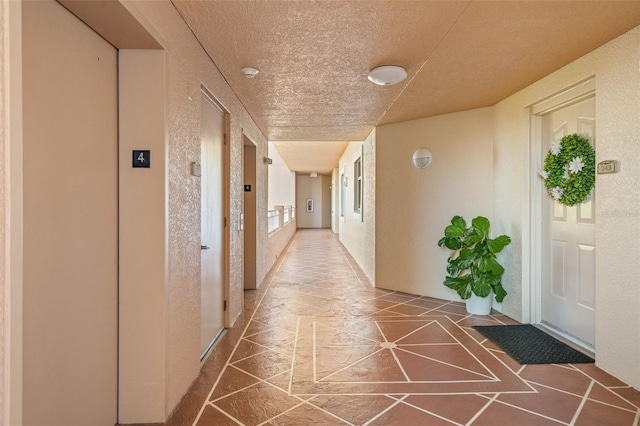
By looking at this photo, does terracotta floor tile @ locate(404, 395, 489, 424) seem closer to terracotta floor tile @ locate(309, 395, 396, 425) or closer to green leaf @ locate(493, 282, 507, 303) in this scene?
terracotta floor tile @ locate(309, 395, 396, 425)

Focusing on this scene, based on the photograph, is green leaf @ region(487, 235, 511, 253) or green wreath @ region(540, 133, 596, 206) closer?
green wreath @ region(540, 133, 596, 206)

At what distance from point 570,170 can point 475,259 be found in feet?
4.02

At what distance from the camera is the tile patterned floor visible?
2006mm

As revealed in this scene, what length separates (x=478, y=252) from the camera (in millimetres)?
3715

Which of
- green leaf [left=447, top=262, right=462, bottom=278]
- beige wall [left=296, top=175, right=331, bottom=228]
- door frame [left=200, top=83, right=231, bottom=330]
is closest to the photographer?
door frame [left=200, top=83, right=231, bottom=330]

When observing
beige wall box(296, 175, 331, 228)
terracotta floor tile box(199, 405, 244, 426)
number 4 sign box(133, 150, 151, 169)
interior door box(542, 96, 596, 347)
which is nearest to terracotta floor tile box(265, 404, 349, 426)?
terracotta floor tile box(199, 405, 244, 426)

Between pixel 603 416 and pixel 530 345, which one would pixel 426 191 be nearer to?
pixel 530 345

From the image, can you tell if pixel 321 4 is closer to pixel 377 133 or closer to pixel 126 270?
pixel 126 270

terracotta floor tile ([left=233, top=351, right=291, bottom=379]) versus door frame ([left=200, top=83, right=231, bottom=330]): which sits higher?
door frame ([left=200, top=83, right=231, bottom=330])

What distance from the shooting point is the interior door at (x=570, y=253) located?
9.39 ft

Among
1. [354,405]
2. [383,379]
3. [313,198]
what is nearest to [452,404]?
[383,379]

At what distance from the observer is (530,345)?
9.77 ft

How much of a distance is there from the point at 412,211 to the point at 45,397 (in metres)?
4.10

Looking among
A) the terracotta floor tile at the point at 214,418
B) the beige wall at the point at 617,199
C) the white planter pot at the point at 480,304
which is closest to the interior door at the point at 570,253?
the beige wall at the point at 617,199
